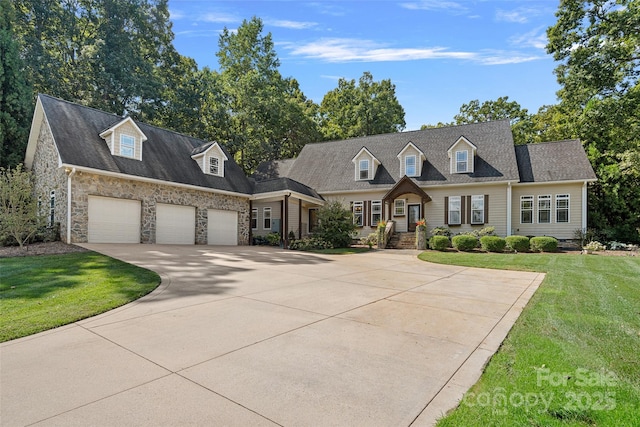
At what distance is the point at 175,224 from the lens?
18.0 meters

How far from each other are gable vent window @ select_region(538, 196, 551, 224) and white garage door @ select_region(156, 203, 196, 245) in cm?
A: 1914

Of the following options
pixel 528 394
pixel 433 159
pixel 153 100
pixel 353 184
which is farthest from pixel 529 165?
pixel 153 100

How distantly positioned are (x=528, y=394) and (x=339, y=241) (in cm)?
1613

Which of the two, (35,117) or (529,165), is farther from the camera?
(529,165)

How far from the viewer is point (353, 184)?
23.0 metres

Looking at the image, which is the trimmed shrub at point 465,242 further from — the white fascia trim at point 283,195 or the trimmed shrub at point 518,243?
the white fascia trim at point 283,195

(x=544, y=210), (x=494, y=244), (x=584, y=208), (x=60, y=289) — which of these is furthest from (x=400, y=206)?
Result: (x=60, y=289)

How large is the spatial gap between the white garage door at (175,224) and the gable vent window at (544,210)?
1914cm

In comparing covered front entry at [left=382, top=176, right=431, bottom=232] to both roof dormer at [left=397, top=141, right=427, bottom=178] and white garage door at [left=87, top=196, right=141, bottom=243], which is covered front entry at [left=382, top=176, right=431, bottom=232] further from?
white garage door at [left=87, top=196, right=141, bottom=243]

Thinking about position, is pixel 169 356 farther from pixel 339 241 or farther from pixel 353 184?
pixel 353 184

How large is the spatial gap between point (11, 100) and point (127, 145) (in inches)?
352

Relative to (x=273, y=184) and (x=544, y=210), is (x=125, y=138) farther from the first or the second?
(x=544, y=210)

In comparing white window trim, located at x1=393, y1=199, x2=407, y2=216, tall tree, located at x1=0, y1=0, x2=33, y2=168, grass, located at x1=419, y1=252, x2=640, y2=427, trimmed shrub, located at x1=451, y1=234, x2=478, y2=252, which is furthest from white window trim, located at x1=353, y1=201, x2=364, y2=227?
tall tree, located at x1=0, y1=0, x2=33, y2=168

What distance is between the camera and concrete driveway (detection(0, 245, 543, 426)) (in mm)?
2766
